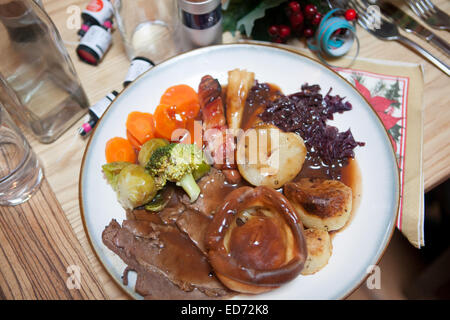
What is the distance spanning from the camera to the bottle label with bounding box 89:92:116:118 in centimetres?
209

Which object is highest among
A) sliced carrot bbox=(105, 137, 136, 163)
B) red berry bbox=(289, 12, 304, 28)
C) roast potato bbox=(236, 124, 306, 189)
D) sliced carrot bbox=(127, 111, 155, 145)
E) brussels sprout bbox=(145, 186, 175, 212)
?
red berry bbox=(289, 12, 304, 28)

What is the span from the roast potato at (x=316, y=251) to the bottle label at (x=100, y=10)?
190 centimetres

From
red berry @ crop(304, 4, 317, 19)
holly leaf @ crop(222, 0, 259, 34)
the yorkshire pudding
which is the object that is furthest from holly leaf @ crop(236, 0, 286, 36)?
the yorkshire pudding

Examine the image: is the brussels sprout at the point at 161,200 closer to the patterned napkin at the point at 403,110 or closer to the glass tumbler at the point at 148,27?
the glass tumbler at the point at 148,27

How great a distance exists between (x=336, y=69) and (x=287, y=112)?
52 centimetres

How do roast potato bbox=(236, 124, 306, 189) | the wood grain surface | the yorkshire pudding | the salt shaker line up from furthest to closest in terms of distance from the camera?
the salt shaker, roast potato bbox=(236, 124, 306, 189), the wood grain surface, the yorkshire pudding

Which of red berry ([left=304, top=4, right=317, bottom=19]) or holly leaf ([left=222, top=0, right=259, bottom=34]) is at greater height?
red berry ([left=304, top=4, right=317, bottom=19])

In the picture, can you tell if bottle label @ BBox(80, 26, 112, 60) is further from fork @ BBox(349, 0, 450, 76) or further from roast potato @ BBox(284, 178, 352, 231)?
fork @ BBox(349, 0, 450, 76)

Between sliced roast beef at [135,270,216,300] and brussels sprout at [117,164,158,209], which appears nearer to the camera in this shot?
sliced roast beef at [135,270,216,300]

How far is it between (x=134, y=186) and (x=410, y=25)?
6.82ft

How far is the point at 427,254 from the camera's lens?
2.57m

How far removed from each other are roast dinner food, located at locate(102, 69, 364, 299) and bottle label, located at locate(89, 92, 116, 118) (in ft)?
0.69

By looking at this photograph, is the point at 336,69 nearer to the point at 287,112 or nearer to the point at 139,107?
the point at 287,112

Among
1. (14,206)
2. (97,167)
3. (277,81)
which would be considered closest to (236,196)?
(97,167)
